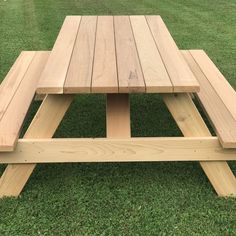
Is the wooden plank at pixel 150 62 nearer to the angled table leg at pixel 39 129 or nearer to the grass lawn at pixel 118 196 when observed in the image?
the angled table leg at pixel 39 129

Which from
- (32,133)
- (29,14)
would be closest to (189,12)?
(29,14)

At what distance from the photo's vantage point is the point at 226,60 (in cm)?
546

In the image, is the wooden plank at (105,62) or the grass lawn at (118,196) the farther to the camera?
the grass lawn at (118,196)

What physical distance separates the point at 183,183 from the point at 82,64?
107 cm

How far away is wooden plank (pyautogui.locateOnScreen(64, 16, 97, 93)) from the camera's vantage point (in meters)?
2.38

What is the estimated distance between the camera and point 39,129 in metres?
2.65

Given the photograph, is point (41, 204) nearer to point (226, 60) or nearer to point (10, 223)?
point (10, 223)

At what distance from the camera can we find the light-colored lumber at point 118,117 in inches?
105

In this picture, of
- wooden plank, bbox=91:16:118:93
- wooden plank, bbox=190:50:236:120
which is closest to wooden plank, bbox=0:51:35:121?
wooden plank, bbox=91:16:118:93

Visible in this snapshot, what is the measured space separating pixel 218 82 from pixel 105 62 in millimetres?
1093

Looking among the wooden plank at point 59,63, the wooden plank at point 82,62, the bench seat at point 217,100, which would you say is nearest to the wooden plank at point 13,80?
the wooden plank at point 59,63

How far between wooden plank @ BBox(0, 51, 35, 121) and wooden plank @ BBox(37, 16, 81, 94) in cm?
46

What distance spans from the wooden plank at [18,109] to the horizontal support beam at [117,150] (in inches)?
3.8

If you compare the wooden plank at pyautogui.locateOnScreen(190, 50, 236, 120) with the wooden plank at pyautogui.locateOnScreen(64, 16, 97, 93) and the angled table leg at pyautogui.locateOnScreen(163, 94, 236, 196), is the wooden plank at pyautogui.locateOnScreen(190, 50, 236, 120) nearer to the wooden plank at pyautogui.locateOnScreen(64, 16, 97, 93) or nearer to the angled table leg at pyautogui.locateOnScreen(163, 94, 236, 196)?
the angled table leg at pyautogui.locateOnScreen(163, 94, 236, 196)
